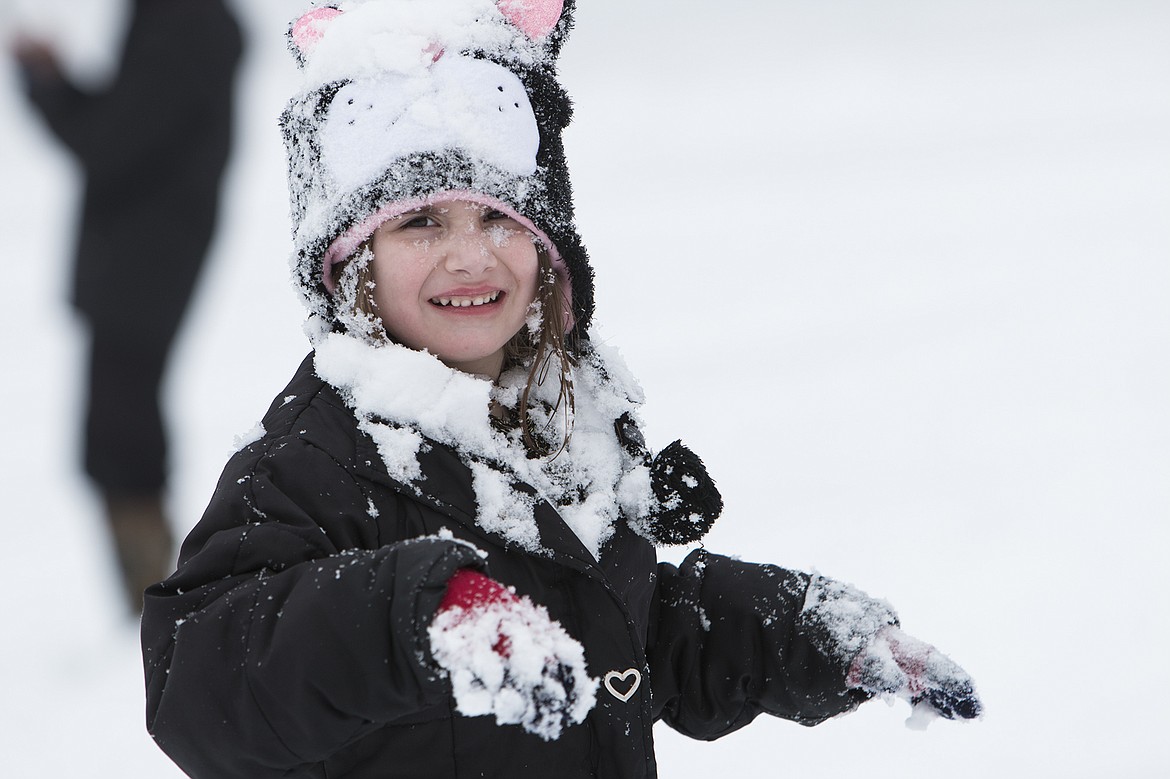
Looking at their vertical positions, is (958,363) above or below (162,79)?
below

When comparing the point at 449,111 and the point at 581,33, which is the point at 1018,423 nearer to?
the point at 449,111

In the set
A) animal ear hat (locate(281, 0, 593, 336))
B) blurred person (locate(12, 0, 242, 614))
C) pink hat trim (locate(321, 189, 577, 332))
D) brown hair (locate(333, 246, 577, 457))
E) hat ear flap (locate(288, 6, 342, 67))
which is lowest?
brown hair (locate(333, 246, 577, 457))

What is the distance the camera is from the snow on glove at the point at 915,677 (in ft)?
3.90

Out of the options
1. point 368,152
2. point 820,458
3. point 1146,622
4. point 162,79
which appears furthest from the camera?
point 820,458

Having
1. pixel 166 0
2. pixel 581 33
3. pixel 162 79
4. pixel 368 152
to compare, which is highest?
pixel 581 33

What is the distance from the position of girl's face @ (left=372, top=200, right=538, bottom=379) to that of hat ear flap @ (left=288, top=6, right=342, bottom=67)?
215mm

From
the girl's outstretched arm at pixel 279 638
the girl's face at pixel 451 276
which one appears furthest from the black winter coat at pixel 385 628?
the girl's face at pixel 451 276

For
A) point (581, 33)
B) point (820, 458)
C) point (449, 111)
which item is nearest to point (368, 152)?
point (449, 111)

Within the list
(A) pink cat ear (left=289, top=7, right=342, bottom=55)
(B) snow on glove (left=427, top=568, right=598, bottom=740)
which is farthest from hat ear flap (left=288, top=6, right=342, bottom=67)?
(B) snow on glove (left=427, top=568, right=598, bottom=740)

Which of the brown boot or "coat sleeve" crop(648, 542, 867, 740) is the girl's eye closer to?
"coat sleeve" crop(648, 542, 867, 740)

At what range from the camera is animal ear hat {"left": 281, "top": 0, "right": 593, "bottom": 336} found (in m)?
1.14

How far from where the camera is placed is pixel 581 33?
599 cm

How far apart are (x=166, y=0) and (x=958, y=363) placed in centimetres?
247

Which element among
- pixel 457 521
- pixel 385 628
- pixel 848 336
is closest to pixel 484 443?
pixel 457 521
